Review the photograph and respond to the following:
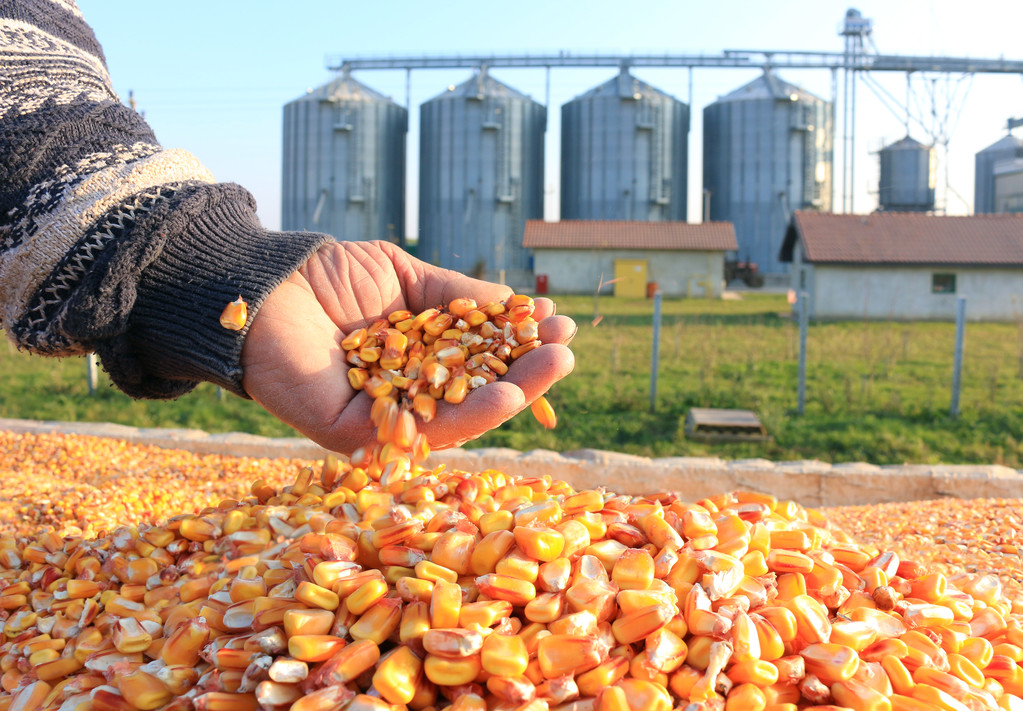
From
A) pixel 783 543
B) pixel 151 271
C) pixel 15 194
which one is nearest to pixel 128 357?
pixel 151 271

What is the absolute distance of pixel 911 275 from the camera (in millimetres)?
16094

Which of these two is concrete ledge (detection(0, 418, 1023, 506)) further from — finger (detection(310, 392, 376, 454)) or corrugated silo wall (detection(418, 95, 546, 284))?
corrugated silo wall (detection(418, 95, 546, 284))

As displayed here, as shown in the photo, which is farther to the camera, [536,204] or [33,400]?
[536,204]

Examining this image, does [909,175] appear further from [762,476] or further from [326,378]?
[326,378]

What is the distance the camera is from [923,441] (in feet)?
18.1

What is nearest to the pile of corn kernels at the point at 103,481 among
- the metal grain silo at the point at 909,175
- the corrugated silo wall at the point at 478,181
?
the corrugated silo wall at the point at 478,181

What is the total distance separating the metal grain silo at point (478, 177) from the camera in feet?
84.5

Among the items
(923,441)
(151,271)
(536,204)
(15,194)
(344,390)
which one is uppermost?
(536,204)

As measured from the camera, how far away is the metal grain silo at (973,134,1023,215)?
99.8 feet

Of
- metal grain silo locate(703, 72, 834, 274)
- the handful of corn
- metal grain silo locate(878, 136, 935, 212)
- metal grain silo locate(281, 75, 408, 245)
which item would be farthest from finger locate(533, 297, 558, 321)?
metal grain silo locate(878, 136, 935, 212)

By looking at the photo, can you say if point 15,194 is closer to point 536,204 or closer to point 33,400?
point 33,400

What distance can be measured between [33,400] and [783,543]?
6.90 meters

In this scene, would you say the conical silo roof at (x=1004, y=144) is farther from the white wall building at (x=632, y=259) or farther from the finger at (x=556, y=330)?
the finger at (x=556, y=330)

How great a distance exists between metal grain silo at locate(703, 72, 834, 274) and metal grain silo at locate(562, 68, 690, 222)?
7.11 ft
